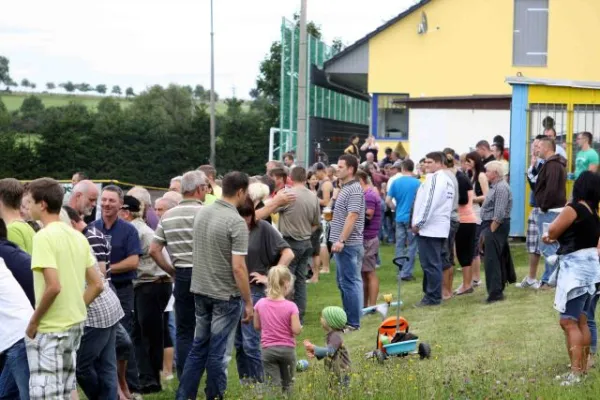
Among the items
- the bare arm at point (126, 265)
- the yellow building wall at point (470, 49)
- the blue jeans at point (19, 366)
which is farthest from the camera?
the yellow building wall at point (470, 49)

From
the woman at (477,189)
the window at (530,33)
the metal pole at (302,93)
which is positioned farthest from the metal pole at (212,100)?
the woman at (477,189)

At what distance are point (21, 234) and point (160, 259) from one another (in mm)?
1735

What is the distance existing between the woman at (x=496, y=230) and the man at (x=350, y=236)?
5.75ft

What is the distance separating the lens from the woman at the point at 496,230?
1437 centimetres

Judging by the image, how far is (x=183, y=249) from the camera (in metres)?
10.1

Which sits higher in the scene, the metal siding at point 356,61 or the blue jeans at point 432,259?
the metal siding at point 356,61

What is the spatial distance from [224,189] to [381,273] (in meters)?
11.2

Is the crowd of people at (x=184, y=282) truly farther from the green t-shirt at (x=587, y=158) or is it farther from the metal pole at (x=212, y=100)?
the metal pole at (x=212, y=100)

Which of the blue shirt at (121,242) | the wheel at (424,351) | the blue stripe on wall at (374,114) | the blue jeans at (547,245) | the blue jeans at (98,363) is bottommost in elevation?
the wheel at (424,351)

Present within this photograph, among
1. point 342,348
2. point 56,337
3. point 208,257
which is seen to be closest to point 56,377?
point 56,337

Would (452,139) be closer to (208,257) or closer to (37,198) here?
(208,257)

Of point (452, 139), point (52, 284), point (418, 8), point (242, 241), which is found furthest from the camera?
point (418, 8)

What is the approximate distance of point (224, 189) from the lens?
31.0 feet

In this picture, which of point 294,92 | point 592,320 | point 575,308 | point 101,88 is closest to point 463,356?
point 592,320
